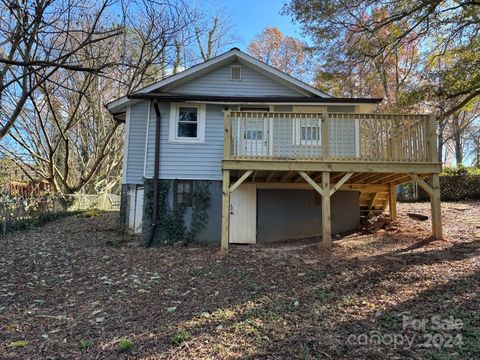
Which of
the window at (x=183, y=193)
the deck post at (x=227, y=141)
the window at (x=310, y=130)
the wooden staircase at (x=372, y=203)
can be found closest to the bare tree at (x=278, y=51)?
the wooden staircase at (x=372, y=203)

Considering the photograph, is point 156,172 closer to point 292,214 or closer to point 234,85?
point 234,85

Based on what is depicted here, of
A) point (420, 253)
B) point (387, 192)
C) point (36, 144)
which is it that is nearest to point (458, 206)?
point (387, 192)

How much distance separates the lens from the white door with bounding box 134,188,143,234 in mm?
10203

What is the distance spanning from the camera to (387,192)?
10547 millimetres

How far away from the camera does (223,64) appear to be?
34.7ft

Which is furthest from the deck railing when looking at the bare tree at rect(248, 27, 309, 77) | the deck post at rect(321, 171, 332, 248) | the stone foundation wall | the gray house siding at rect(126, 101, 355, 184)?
the bare tree at rect(248, 27, 309, 77)

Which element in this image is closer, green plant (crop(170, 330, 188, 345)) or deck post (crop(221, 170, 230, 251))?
green plant (crop(170, 330, 188, 345))

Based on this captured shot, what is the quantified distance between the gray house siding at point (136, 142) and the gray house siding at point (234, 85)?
1253 mm

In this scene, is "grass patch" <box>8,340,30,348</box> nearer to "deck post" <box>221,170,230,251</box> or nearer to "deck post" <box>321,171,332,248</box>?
"deck post" <box>221,170,230,251</box>

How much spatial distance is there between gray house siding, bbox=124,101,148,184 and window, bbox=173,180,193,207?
138cm

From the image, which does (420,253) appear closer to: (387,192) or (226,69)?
(387,192)

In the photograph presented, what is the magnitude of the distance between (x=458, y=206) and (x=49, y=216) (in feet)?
54.3

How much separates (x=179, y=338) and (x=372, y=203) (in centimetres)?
890

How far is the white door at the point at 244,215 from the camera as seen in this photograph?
952 cm
